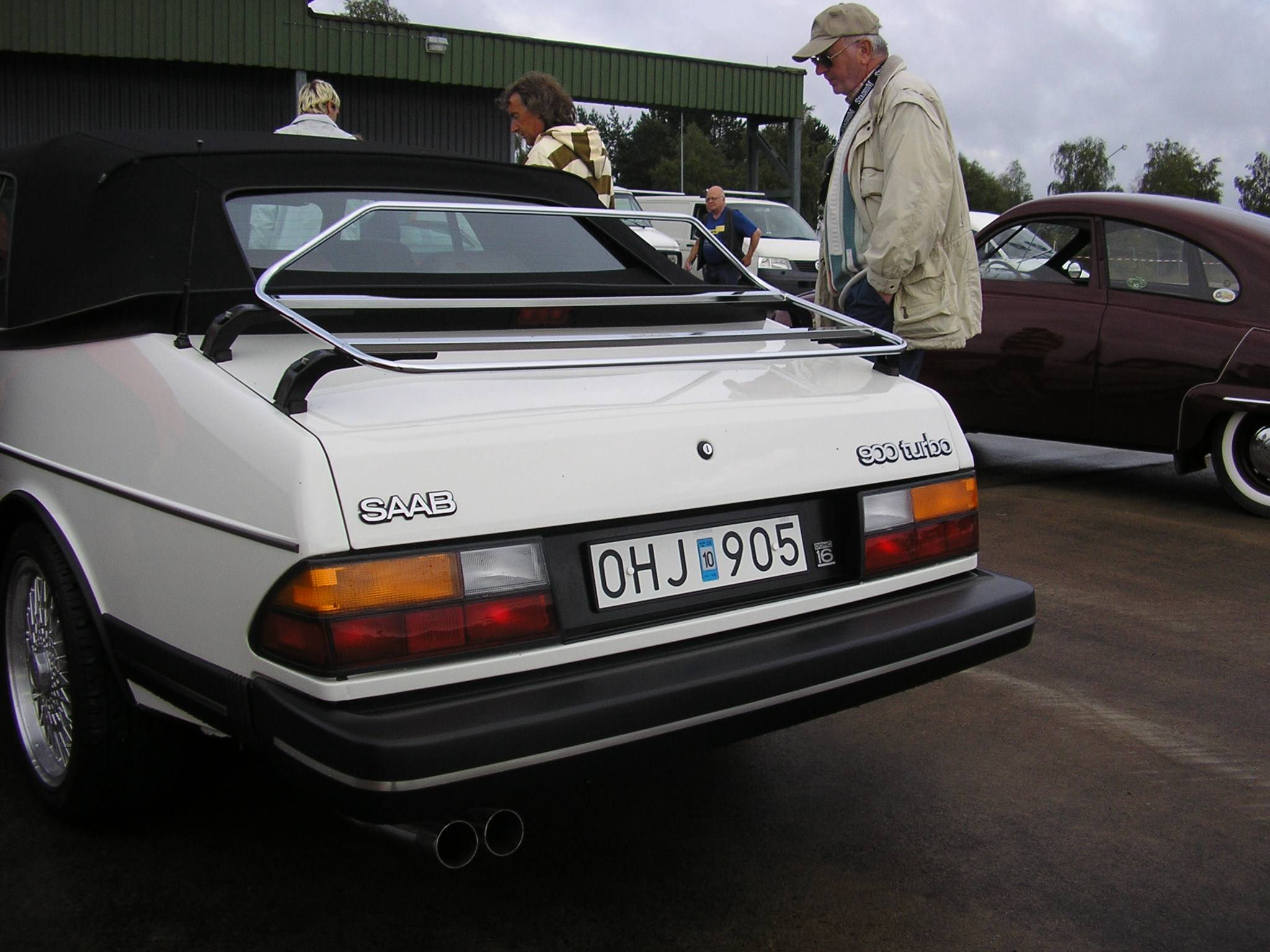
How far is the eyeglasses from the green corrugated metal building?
71.0 feet

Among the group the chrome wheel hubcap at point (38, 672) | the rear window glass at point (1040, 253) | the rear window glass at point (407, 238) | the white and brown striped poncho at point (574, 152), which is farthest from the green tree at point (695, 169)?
the chrome wheel hubcap at point (38, 672)

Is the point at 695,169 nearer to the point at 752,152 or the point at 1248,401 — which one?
the point at 752,152

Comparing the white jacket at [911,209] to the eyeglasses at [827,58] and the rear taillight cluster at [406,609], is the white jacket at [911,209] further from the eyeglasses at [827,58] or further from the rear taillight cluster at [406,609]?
the rear taillight cluster at [406,609]

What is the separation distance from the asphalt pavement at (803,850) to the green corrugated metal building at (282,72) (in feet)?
75.5

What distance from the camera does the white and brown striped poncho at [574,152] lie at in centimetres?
510

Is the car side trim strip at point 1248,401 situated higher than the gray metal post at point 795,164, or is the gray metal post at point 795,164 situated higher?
the gray metal post at point 795,164

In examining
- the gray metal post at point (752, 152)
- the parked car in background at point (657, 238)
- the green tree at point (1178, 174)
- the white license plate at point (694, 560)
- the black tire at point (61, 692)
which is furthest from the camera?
the green tree at point (1178, 174)

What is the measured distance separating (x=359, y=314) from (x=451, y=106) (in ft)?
85.0

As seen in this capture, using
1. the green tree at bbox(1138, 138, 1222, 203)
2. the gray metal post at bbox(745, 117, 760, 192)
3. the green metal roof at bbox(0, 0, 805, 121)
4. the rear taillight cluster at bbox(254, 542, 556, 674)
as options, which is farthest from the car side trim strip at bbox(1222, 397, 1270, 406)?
the green tree at bbox(1138, 138, 1222, 203)

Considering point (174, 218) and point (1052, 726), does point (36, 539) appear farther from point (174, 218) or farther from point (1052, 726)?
point (1052, 726)

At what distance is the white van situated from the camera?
1595 cm

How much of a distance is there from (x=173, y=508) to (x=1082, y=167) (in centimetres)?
8881

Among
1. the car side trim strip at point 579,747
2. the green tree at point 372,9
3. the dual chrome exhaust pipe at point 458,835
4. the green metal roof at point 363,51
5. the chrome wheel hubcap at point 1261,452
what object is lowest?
the dual chrome exhaust pipe at point 458,835

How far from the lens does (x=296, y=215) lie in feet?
10.0
